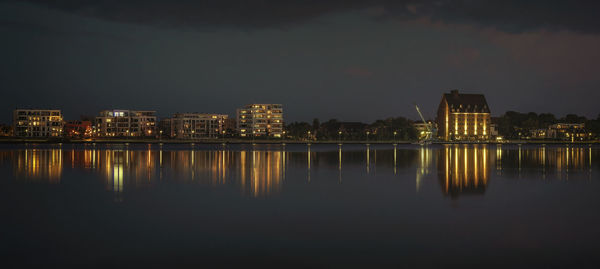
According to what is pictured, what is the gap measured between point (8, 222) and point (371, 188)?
15844 mm

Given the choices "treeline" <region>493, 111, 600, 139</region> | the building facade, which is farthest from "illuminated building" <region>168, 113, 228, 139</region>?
the building facade

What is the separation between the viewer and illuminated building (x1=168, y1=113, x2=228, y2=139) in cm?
17675

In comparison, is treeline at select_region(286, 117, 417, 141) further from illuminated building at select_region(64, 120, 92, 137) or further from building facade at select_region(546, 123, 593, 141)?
illuminated building at select_region(64, 120, 92, 137)

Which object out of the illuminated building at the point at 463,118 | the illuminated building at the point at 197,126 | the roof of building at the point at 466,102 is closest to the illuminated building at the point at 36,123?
the illuminated building at the point at 197,126

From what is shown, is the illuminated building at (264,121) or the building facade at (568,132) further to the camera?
the illuminated building at (264,121)

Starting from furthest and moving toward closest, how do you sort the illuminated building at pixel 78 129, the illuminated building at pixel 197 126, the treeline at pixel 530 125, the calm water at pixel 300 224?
the illuminated building at pixel 78 129
the illuminated building at pixel 197 126
the treeline at pixel 530 125
the calm water at pixel 300 224

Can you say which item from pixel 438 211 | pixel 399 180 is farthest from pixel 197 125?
pixel 438 211

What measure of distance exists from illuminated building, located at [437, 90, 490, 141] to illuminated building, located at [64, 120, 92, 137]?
13089 centimetres

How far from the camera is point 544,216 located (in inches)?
643

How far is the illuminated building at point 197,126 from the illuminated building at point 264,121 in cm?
923

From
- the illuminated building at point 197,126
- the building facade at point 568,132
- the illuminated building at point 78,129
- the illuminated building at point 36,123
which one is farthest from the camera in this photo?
the building facade at point 568,132

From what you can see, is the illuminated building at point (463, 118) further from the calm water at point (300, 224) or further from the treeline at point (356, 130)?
the calm water at point (300, 224)

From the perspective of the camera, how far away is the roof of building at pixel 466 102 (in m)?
170

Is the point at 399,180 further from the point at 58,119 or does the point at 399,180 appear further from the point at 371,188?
the point at 58,119
